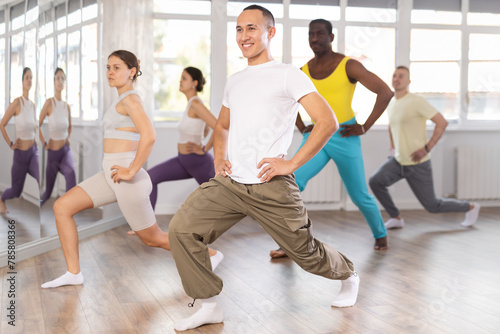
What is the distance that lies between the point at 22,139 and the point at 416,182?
3325 millimetres

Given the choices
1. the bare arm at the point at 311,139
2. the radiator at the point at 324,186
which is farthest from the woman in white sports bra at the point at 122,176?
the radiator at the point at 324,186

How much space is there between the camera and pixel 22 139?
424cm

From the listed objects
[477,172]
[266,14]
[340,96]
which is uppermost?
[266,14]

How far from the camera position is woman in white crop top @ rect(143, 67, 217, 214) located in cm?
536

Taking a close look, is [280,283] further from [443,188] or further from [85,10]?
[443,188]

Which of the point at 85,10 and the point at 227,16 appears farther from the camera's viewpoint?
the point at 227,16

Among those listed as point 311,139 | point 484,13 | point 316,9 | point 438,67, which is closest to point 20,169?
point 311,139

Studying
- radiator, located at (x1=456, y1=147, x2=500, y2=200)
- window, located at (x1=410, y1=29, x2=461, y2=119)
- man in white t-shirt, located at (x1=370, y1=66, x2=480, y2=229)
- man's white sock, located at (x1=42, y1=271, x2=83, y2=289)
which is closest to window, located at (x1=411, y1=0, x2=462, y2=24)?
window, located at (x1=410, y1=29, x2=461, y2=119)

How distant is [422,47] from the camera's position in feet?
24.8

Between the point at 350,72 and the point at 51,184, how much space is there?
2222mm

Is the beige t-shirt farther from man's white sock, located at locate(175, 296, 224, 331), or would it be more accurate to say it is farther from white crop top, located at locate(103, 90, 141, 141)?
man's white sock, located at locate(175, 296, 224, 331)

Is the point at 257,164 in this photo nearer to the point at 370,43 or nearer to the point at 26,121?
the point at 26,121

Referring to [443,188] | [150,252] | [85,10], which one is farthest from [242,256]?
[443,188]

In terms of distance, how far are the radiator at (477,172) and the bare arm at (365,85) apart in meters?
3.36
